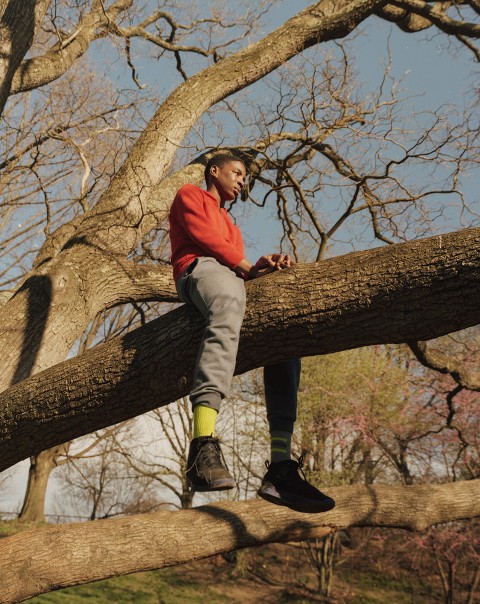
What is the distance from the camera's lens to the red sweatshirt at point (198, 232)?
2.72 metres

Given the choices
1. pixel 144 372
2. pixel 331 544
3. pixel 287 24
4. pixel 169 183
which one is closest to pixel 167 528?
pixel 144 372

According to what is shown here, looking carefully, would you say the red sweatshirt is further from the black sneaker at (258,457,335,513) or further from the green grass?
the green grass

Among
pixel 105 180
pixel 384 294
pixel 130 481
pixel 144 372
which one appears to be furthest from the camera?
pixel 130 481

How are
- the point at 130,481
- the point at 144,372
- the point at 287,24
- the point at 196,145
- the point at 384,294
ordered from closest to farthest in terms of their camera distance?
the point at 384,294, the point at 144,372, the point at 196,145, the point at 287,24, the point at 130,481

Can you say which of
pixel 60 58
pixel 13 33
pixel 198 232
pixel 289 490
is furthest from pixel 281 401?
pixel 60 58

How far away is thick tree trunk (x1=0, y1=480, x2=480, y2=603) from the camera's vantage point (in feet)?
13.8

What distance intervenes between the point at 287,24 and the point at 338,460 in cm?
982

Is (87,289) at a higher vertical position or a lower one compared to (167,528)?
higher

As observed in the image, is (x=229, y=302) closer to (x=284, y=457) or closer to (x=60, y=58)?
(x=284, y=457)

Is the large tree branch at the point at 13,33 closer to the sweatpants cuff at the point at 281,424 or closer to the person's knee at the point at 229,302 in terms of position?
the person's knee at the point at 229,302

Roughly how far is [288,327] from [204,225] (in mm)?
691

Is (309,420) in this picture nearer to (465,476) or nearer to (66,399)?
(465,476)

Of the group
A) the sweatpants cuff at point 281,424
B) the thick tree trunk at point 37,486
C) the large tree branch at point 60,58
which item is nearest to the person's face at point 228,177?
the sweatpants cuff at point 281,424

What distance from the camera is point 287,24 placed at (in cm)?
586
